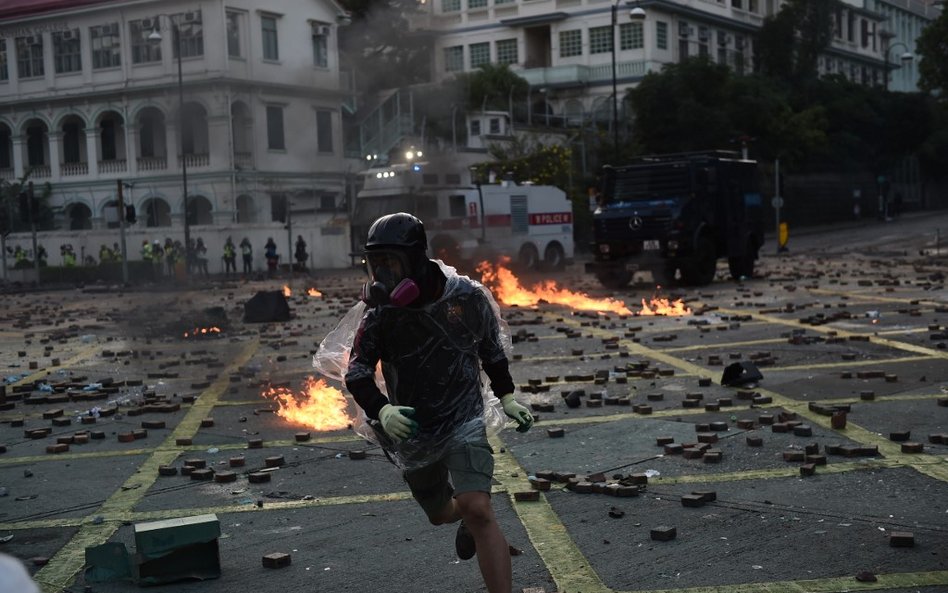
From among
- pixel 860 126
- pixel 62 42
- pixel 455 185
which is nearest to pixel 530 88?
pixel 860 126

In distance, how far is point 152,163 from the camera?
137ft

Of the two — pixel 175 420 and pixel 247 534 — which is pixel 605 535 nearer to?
pixel 247 534

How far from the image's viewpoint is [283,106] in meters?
33.4

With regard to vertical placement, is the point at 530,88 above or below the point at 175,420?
above

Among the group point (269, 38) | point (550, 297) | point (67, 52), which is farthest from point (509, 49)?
point (550, 297)

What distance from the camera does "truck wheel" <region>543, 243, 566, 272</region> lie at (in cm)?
3216

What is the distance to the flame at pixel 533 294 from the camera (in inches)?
808

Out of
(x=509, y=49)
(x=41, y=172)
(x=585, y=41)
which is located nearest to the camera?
(x=41, y=172)

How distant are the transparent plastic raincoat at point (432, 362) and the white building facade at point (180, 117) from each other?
79.5 ft

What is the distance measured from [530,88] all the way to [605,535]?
2059 inches

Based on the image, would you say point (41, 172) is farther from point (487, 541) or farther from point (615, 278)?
point (487, 541)

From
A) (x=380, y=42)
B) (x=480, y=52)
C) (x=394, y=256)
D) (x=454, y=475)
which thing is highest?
(x=480, y=52)

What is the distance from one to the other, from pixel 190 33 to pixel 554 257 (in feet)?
40.3

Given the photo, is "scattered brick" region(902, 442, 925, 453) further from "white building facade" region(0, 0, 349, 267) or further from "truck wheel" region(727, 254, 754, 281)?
"white building facade" region(0, 0, 349, 267)
